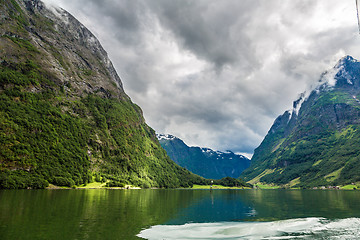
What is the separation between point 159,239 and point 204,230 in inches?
295

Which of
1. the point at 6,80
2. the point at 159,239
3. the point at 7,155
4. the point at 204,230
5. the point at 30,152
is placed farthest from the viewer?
the point at 6,80

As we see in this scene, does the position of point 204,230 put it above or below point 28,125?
below

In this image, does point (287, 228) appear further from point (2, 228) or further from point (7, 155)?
point (7, 155)

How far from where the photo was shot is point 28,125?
184 metres

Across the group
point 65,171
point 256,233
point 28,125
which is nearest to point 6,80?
point 28,125

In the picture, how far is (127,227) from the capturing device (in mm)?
28172

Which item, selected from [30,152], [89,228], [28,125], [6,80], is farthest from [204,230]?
[6,80]

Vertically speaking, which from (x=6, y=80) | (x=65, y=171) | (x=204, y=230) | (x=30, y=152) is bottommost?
(x=204, y=230)

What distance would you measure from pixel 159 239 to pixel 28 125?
8024 inches

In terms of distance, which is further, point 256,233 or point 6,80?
point 6,80

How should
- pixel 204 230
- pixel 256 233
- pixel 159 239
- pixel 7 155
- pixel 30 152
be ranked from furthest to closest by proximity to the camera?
pixel 30 152, pixel 7 155, pixel 204 230, pixel 256 233, pixel 159 239

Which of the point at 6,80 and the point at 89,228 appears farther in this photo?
the point at 6,80

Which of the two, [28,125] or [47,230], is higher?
[28,125]

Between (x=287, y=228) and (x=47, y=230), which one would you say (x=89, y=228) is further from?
(x=287, y=228)
